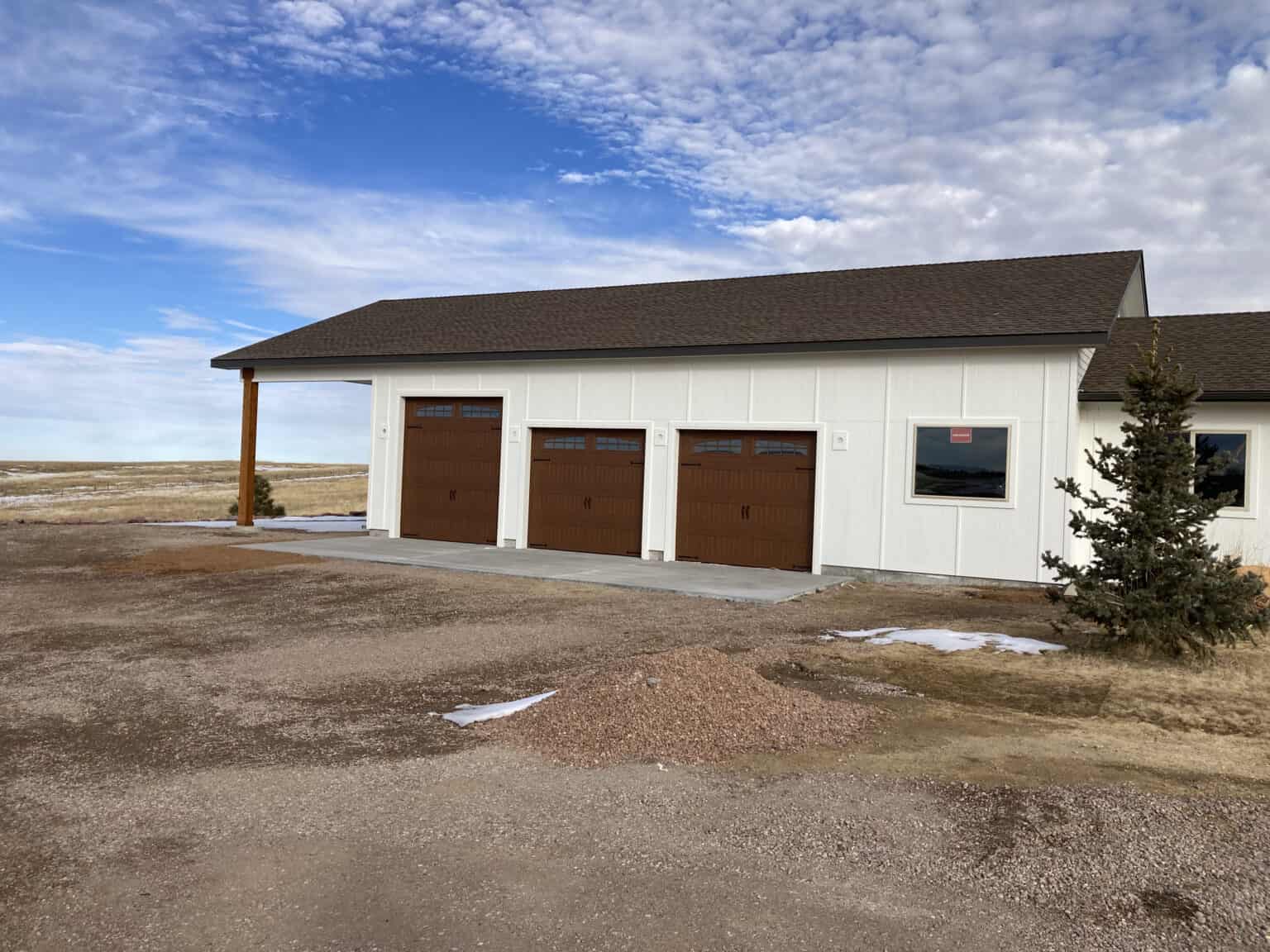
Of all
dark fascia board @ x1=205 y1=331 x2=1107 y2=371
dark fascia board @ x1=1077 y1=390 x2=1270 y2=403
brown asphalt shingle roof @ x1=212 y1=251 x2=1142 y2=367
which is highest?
brown asphalt shingle roof @ x1=212 y1=251 x2=1142 y2=367

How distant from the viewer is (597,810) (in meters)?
4.58

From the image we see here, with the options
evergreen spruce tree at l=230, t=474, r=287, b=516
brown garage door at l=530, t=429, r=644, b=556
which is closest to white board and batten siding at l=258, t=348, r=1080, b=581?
brown garage door at l=530, t=429, r=644, b=556

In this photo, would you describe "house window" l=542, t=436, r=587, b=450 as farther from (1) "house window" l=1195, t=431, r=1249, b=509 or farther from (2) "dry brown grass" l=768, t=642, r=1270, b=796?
(1) "house window" l=1195, t=431, r=1249, b=509

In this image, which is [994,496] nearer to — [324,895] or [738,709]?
[738,709]

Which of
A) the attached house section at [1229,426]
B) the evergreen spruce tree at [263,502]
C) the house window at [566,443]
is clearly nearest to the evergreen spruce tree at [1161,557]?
the attached house section at [1229,426]

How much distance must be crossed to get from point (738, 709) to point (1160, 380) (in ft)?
17.3

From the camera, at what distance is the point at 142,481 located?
57250 millimetres

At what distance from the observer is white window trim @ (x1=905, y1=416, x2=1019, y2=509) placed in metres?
13.2

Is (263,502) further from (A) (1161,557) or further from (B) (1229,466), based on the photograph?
(A) (1161,557)

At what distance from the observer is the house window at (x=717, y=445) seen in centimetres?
1549

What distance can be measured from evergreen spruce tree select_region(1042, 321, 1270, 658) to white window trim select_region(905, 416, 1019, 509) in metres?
4.52

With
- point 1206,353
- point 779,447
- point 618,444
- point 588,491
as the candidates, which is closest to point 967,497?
point 779,447

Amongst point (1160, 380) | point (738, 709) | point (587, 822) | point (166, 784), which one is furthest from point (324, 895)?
point (1160, 380)

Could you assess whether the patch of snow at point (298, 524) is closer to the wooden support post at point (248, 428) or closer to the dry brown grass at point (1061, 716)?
the wooden support post at point (248, 428)
